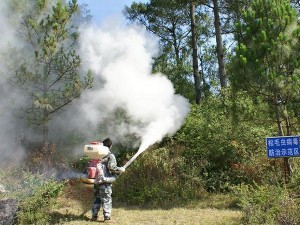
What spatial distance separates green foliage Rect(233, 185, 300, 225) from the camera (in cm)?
657

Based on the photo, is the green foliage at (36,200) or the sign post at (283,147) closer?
the green foliage at (36,200)

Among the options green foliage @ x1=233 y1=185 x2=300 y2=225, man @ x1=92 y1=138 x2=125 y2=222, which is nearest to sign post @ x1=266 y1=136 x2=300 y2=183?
green foliage @ x1=233 y1=185 x2=300 y2=225

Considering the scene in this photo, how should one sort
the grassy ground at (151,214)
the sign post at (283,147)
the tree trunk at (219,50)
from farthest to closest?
1. the tree trunk at (219,50)
2. the sign post at (283,147)
3. the grassy ground at (151,214)

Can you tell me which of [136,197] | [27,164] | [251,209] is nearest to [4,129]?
[27,164]

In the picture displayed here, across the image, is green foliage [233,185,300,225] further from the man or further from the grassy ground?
the man

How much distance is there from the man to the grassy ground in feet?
0.66

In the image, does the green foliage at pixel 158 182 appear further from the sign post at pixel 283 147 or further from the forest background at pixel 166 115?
the sign post at pixel 283 147

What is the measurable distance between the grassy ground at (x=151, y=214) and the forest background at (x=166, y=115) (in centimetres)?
51

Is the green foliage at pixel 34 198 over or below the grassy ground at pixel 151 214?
over

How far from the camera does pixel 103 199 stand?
26.8 feet

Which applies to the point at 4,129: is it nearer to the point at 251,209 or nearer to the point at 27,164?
the point at 27,164

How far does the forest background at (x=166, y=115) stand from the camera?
9.33m

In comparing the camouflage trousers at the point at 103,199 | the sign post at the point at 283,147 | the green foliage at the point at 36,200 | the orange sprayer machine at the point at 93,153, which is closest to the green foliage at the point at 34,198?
the green foliage at the point at 36,200

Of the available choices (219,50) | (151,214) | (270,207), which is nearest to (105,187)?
(151,214)
